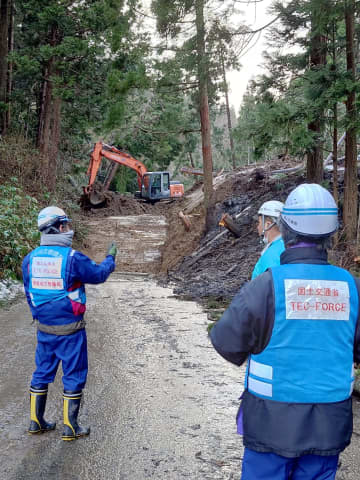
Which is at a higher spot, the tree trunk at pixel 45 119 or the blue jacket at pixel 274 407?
the tree trunk at pixel 45 119

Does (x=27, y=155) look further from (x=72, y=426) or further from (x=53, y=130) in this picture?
(x=72, y=426)

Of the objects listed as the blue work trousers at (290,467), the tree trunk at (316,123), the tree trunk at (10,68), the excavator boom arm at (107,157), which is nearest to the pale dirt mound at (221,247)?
the tree trunk at (316,123)

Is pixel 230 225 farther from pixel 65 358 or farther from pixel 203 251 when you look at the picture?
pixel 65 358

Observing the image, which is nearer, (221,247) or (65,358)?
(65,358)

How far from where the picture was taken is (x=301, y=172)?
15656 mm

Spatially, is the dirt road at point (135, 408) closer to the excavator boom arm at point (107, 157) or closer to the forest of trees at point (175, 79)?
the forest of trees at point (175, 79)

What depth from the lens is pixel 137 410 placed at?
5.11m

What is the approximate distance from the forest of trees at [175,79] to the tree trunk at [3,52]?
1.4 inches

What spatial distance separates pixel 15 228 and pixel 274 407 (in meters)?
11.3

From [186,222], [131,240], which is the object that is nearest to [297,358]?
[186,222]

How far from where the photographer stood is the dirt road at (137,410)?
3.96 meters

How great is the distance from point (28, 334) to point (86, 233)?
12.3 m

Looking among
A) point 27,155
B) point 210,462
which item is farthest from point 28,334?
point 27,155

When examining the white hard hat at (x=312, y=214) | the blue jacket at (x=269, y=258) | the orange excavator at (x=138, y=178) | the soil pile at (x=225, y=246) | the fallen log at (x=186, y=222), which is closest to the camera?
the white hard hat at (x=312, y=214)
